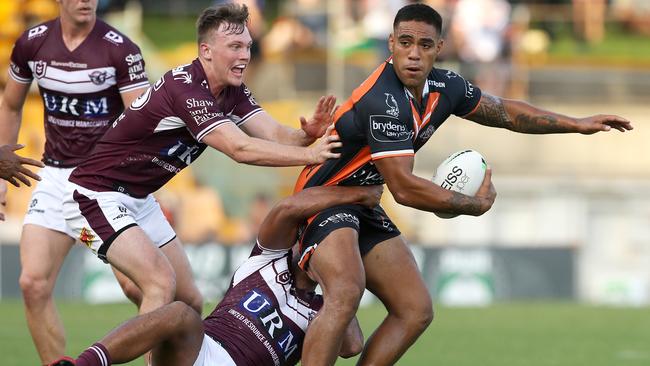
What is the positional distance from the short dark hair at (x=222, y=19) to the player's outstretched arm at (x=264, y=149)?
0.63 m

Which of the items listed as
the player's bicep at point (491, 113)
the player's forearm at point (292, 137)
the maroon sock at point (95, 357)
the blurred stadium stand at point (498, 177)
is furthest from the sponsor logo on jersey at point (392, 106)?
the blurred stadium stand at point (498, 177)

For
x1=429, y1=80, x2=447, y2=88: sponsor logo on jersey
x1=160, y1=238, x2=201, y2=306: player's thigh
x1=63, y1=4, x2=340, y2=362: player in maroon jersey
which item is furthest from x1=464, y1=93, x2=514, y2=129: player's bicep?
x1=160, y1=238, x2=201, y2=306: player's thigh

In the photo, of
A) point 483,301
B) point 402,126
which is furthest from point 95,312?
point 402,126

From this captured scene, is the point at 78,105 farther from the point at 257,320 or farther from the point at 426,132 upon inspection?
the point at 426,132

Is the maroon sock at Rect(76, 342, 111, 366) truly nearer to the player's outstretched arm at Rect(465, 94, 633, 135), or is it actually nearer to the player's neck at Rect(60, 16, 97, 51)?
the player's neck at Rect(60, 16, 97, 51)

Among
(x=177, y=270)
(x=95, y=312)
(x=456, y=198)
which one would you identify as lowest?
(x=95, y=312)

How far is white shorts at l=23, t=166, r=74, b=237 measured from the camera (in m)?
8.17

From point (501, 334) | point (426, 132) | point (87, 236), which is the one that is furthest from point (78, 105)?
point (501, 334)

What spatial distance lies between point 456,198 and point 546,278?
9.22m

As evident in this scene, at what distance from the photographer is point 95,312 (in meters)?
13.3

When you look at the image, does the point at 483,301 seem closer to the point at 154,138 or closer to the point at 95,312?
the point at 95,312

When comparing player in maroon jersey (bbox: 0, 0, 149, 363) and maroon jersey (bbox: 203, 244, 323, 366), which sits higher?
player in maroon jersey (bbox: 0, 0, 149, 363)

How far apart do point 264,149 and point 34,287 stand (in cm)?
203

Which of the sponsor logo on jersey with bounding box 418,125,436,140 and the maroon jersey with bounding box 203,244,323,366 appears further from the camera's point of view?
Result: the sponsor logo on jersey with bounding box 418,125,436,140
